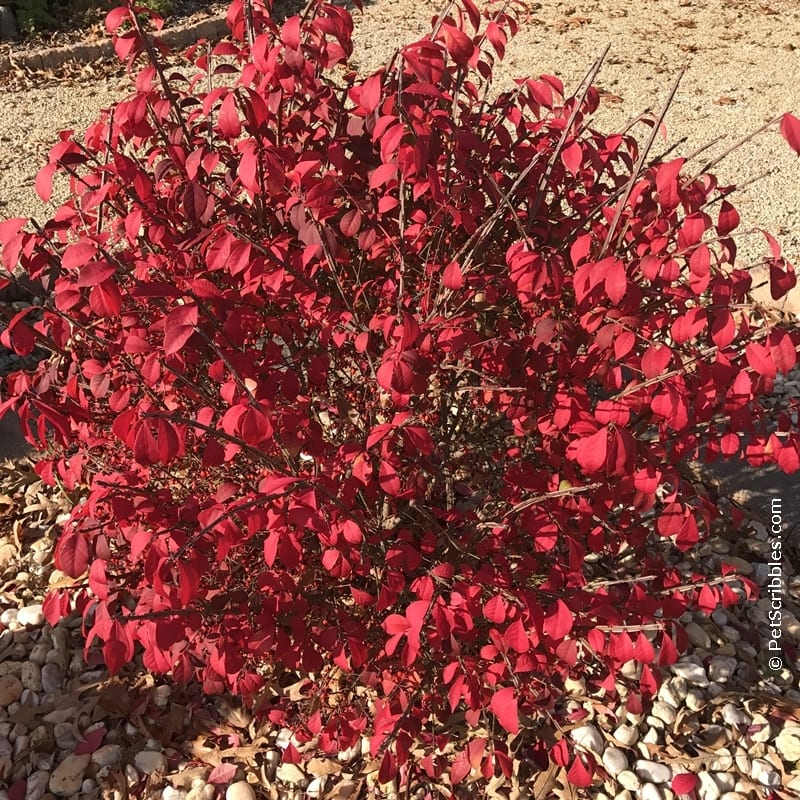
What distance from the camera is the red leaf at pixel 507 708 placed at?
1.73 meters

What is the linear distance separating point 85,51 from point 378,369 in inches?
307

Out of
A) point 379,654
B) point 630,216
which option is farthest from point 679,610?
point 630,216

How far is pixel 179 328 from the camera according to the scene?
144 cm

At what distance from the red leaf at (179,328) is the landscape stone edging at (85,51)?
715 cm

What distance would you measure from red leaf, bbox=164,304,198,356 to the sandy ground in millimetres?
3750

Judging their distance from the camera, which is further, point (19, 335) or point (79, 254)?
point (19, 335)

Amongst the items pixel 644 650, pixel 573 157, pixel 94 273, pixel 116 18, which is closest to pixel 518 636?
pixel 644 650

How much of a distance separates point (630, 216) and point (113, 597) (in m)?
1.46

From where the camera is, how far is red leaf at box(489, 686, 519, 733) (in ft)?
5.67

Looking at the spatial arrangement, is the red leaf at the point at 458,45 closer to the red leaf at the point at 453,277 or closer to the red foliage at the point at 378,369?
the red foliage at the point at 378,369

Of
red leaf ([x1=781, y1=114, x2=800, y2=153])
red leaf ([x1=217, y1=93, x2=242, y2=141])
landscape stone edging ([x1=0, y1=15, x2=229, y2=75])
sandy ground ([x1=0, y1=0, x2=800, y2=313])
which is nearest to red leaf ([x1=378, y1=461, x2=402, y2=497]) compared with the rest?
red leaf ([x1=217, y1=93, x2=242, y2=141])

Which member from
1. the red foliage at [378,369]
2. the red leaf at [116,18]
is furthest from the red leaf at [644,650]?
the red leaf at [116,18]

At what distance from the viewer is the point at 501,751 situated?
7.15ft

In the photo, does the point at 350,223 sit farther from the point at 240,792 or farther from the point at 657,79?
the point at 657,79
